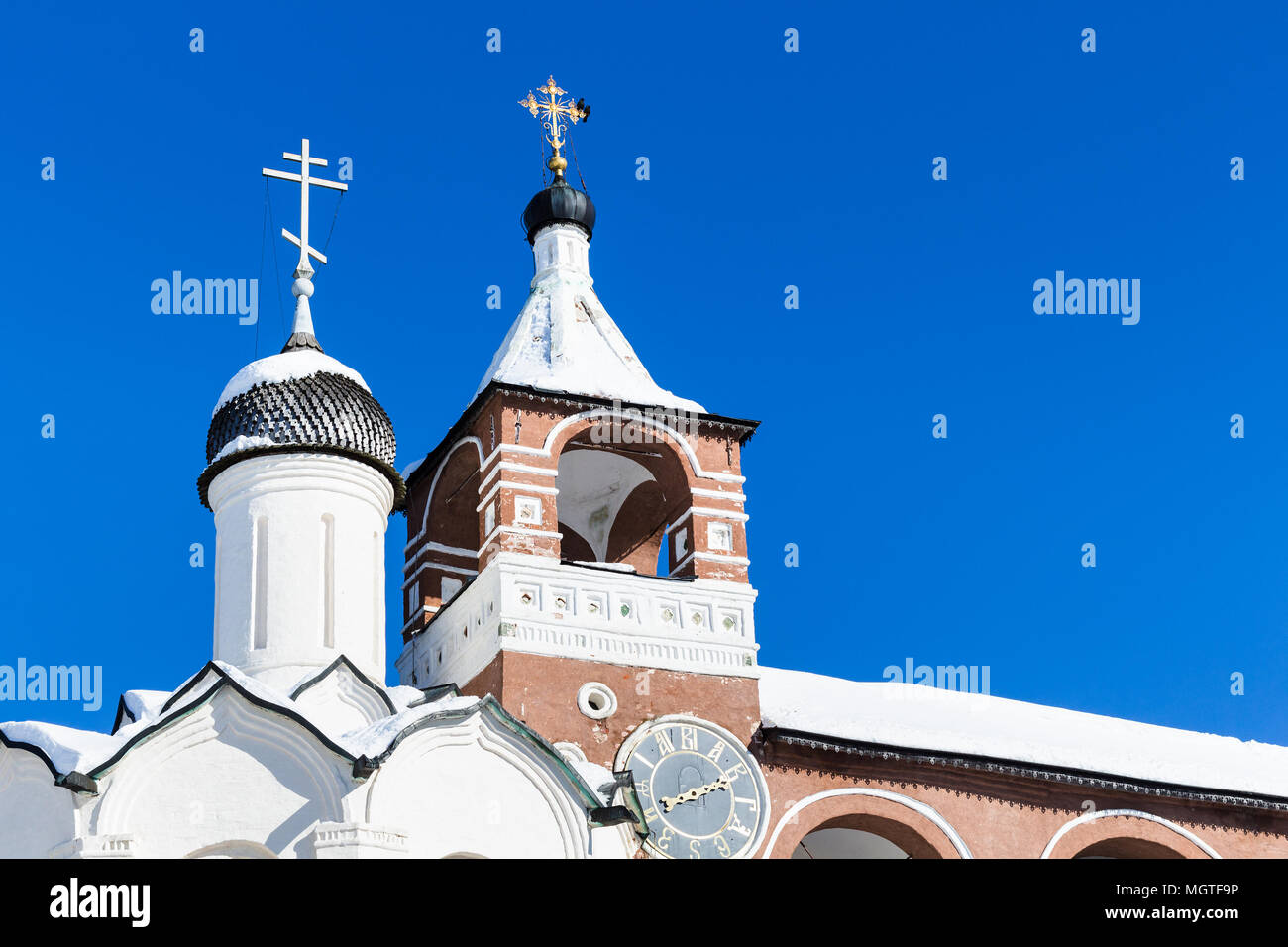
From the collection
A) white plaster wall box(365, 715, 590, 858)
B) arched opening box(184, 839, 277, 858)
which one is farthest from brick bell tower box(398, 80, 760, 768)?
arched opening box(184, 839, 277, 858)

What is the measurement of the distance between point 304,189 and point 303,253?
65cm

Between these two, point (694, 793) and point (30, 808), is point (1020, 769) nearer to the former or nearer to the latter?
point (694, 793)

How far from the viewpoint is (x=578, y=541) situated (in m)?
21.3

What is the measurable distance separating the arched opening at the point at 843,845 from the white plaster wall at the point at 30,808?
796cm

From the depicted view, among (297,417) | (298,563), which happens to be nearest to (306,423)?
(297,417)

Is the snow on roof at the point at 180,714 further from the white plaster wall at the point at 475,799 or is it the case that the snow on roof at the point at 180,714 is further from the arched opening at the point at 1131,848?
the arched opening at the point at 1131,848

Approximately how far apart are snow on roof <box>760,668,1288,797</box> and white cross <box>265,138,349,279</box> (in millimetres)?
5630

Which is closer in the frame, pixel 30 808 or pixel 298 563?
pixel 30 808

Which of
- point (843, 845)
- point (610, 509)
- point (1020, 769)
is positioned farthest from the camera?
point (610, 509)

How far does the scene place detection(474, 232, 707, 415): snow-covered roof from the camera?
19219 mm
